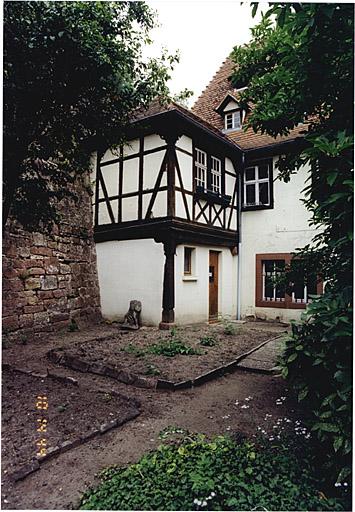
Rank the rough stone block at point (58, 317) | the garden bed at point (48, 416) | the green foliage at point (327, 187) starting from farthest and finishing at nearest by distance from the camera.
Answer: the rough stone block at point (58, 317) < the garden bed at point (48, 416) < the green foliage at point (327, 187)

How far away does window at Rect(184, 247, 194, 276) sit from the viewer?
22.6 feet

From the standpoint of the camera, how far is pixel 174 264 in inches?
248

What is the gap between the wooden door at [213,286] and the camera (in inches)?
294

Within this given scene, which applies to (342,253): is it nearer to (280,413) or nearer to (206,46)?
(280,413)

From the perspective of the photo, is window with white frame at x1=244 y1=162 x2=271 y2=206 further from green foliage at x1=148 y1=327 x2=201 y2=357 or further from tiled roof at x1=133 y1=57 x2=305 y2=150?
green foliage at x1=148 y1=327 x2=201 y2=357

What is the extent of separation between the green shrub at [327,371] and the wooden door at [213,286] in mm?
5401

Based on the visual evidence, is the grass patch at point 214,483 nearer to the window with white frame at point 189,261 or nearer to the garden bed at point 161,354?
the garden bed at point 161,354

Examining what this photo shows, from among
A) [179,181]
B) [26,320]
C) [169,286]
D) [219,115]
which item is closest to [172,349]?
[169,286]

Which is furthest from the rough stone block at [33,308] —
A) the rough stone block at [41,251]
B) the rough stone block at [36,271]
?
the rough stone block at [41,251]

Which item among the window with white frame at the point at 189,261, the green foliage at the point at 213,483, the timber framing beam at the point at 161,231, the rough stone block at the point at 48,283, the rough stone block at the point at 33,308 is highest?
the timber framing beam at the point at 161,231

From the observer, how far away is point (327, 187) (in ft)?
7.63

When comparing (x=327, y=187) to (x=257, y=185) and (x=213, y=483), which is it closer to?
(x=213, y=483)

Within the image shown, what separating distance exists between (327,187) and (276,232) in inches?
216

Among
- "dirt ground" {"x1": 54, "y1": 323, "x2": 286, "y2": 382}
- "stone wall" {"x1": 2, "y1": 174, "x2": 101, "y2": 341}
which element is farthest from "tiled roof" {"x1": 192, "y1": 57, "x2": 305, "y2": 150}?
"dirt ground" {"x1": 54, "y1": 323, "x2": 286, "y2": 382}
